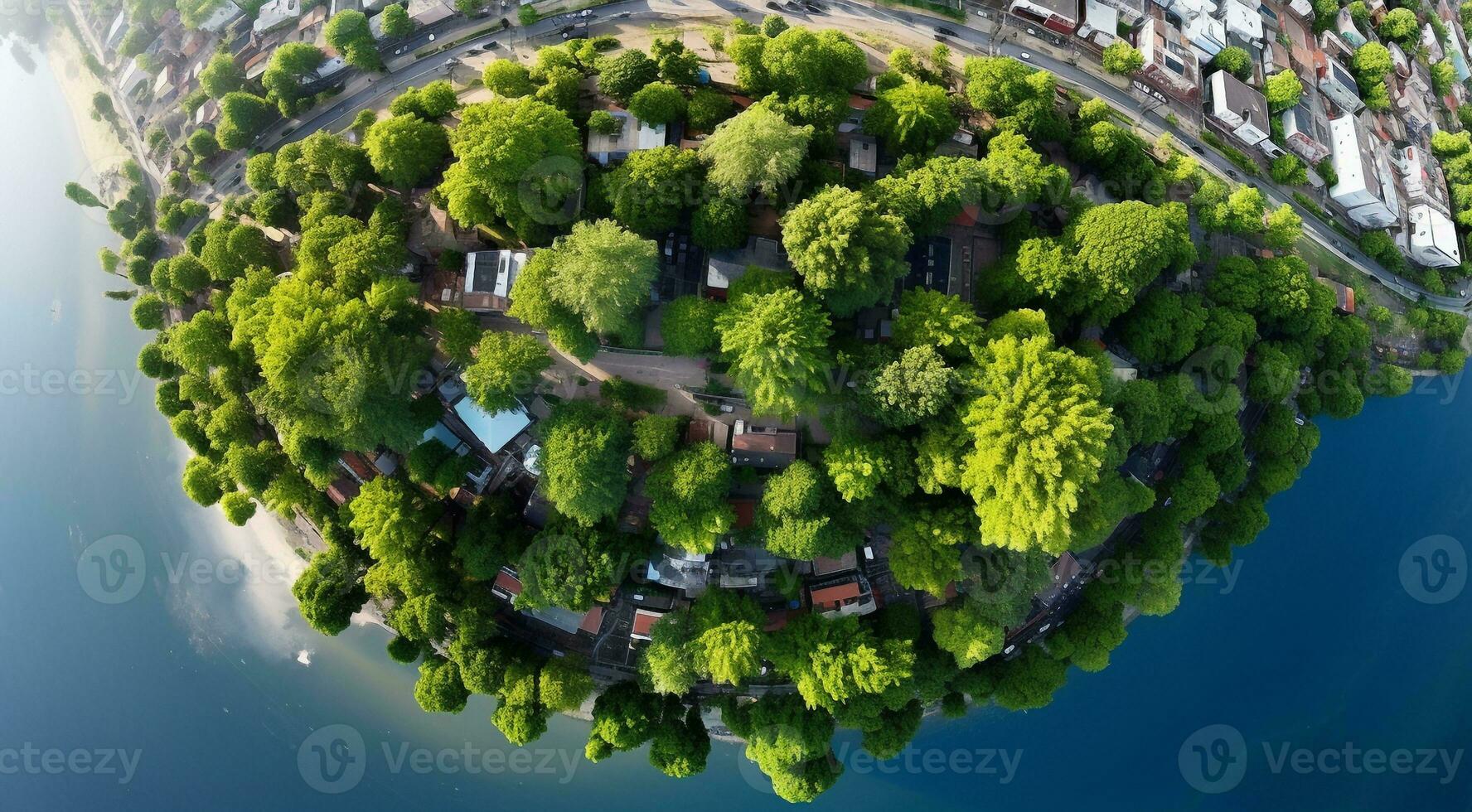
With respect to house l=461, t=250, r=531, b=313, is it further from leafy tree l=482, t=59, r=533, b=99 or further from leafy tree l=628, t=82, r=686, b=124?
leafy tree l=628, t=82, r=686, b=124

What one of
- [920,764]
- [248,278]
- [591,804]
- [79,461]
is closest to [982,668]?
[920,764]

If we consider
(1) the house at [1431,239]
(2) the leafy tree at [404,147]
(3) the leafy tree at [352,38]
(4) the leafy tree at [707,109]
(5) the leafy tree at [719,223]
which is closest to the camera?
(5) the leafy tree at [719,223]

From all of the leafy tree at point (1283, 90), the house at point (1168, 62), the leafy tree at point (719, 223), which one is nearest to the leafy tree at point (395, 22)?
the leafy tree at point (719, 223)

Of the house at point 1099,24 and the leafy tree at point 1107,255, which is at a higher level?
the house at point 1099,24

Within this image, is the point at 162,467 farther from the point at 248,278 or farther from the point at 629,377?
the point at 629,377

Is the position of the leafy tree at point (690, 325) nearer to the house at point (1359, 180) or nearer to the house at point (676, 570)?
the house at point (676, 570)

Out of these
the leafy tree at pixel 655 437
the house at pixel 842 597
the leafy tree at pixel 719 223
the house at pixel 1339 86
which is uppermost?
the house at pixel 1339 86

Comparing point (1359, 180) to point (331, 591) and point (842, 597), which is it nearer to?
point (842, 597)

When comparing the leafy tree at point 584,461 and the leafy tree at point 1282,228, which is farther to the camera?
the leafy tree at point 1282,228
